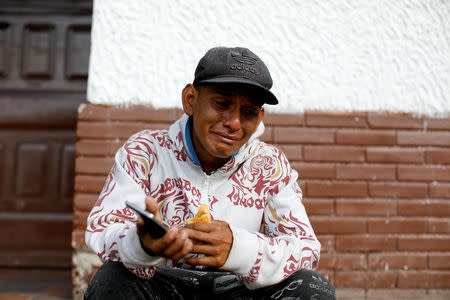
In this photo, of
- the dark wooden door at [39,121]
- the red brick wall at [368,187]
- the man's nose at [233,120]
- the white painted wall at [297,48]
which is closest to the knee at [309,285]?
the man's nose at [233,120]

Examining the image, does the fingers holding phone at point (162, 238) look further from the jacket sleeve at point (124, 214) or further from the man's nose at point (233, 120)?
the man's nose at point (233, 120)

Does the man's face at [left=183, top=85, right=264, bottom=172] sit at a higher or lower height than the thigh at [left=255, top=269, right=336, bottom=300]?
higher

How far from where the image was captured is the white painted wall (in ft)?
8.17

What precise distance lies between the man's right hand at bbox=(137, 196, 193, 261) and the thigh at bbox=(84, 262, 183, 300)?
0.26 metres

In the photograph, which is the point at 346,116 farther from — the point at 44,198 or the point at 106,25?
the point at 44,198

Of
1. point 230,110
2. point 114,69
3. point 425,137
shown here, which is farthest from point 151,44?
point 425,137

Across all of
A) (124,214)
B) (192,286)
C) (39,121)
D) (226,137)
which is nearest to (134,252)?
(124,214)

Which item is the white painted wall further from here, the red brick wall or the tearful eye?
the tearful eye

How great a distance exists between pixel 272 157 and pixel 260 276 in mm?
548

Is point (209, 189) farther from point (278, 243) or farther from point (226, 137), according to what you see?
point (278, 243)

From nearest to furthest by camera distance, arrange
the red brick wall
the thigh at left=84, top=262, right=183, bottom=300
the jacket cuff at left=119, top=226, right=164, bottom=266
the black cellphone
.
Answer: the black cellphone, the jacket cuff at left=119, top=226, right=164, bottom=266, the thigh at left=84, top=262, right=183, bottom=300, the red brick wall

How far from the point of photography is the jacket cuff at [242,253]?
1.22 metres

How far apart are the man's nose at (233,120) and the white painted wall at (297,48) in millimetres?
1105

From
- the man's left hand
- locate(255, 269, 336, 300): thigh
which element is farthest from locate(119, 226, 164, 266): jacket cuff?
locate(255, 269, 336, 300): thigh
